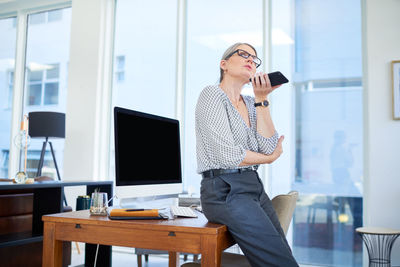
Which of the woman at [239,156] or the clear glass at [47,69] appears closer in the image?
the woman at [239,156]

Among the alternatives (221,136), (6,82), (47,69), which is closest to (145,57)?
(47,69)

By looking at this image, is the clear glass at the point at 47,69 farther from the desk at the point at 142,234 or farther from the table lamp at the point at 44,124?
the desk at the point at 142,234

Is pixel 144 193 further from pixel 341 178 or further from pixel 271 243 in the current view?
pixel 341 178

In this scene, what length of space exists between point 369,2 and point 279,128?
1490 millimetres

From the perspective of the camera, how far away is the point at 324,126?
427cm

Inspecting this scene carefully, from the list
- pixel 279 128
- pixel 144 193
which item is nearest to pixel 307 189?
pixel 279 128

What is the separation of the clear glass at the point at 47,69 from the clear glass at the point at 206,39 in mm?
1820

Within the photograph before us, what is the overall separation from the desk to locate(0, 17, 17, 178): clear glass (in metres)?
4.70

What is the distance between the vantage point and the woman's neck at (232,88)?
181cm

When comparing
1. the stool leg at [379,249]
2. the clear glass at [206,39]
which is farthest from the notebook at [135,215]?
the clear glass at [206,39]

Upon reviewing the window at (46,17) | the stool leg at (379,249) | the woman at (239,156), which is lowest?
the stool leg at (379,249)

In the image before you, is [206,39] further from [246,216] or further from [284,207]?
[246,216]

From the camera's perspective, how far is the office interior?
3.93 m

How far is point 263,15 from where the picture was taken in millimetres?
4574
